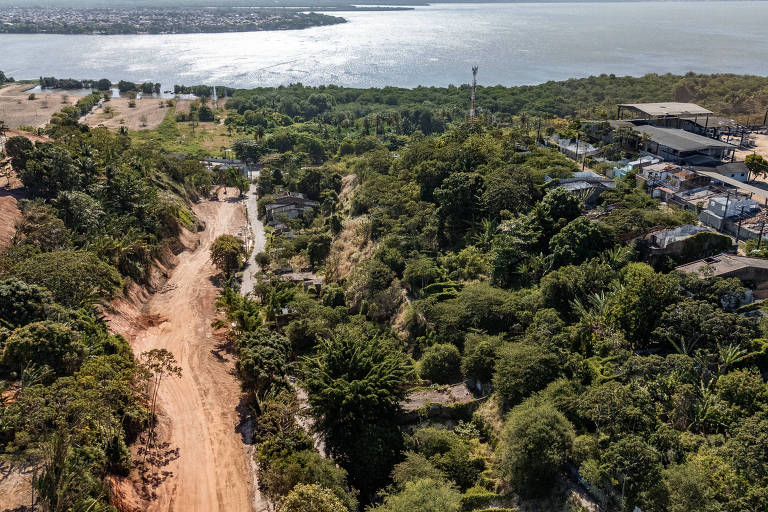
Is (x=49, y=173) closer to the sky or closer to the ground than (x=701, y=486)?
closer to the sky

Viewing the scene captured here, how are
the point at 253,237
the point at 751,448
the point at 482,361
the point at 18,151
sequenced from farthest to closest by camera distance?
the point at 253,237, the point at 18,151, the point at 482,361, the point at 751,448

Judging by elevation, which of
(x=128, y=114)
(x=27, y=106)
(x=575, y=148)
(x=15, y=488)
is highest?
(x=575, y=148)

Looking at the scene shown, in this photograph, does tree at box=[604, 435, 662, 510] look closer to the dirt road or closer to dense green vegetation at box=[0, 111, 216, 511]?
the dirt road

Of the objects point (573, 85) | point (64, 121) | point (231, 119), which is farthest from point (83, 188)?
point (573, 85)

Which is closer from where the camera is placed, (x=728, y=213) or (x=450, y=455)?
(x=450, y=455)

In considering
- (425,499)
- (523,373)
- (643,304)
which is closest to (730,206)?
(643,304)

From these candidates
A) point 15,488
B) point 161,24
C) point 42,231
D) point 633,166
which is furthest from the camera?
point 161,24

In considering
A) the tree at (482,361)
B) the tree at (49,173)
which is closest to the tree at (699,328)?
the tree at (482,361)

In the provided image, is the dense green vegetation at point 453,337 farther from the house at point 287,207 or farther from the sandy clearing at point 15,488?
the house at point 287,207

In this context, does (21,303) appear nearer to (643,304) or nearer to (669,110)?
(643,304)
